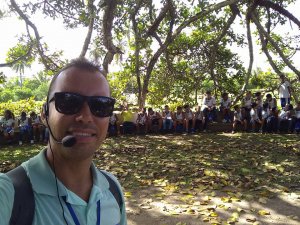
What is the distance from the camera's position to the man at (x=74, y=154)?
4.34ft

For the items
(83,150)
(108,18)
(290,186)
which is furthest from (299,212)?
(108,18)

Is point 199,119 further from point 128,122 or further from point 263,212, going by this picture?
point 263,212

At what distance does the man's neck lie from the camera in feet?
4.76

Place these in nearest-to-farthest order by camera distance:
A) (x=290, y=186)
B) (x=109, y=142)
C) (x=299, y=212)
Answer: (x=299, y=212) → (x=290, y=186) → (x=109, y=142)

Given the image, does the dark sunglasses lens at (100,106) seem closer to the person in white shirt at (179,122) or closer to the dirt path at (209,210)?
the dirt path at (209,210)

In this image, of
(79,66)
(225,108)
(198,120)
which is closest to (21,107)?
(198,120)

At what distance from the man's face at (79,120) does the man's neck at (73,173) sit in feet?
0.17

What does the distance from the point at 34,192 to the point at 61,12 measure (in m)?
8.72

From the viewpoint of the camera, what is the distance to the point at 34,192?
4.17 ft

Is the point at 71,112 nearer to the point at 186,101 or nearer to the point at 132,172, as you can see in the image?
the point at 132,172

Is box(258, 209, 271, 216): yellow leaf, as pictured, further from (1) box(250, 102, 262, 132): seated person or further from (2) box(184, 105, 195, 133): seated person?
(2) box(184, 105, 195, 133): seated person

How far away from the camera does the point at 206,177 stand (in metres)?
6.44

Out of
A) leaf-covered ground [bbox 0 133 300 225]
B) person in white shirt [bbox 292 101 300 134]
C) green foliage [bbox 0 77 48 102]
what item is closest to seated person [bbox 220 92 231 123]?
leaf-covered ground [bbox 0 133 300 225]

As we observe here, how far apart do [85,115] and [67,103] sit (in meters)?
0.09
